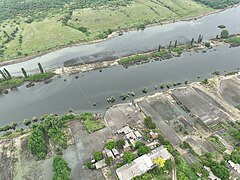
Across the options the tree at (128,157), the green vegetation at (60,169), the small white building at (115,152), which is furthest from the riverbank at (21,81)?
the tree at (128,157)

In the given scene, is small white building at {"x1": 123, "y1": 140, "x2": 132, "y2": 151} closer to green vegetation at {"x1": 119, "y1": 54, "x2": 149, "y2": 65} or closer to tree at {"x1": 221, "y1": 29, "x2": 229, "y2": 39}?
green vegetation at {"x1": 119, "y1": 54, "x2": 149, "y2": 65}

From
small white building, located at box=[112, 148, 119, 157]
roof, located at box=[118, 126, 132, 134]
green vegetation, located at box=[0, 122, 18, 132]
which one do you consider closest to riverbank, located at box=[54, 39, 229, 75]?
green vegetation, located at box=[0, 122, 18, 132]

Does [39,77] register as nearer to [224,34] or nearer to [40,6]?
A: [40,6]

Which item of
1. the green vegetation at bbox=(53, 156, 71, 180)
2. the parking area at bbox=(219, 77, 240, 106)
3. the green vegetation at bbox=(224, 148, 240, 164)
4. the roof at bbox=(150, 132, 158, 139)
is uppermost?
the green vegetation at bbox=(53, 156, 71, 180)

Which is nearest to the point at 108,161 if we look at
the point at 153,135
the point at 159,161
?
the point at 159,161

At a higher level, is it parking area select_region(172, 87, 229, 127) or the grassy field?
the grassy field

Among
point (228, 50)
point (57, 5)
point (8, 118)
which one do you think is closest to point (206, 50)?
point (228, 50)

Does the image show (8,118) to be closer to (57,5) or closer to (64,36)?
(64,36)
